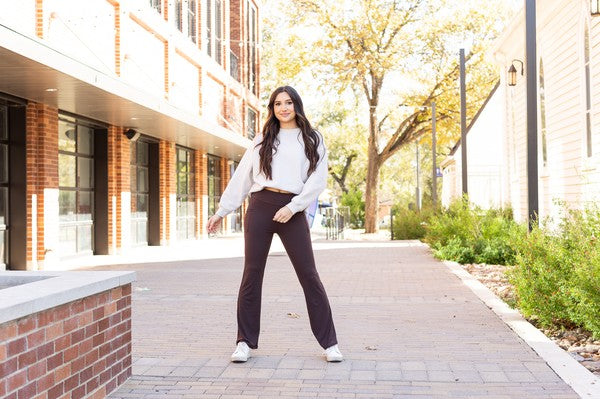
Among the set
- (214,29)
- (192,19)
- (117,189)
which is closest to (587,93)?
(117,189)

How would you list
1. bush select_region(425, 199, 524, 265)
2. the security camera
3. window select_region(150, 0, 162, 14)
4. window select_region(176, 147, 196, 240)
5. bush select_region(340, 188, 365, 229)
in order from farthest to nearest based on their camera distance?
1. bush select_region(340, 188, 365, 229)
2. window select_region(176, 147, 196, 240)
3. window select_region(150, 0, 162, 14)
4. the security camera
5. bush select_region(425, 199, 524, 265)

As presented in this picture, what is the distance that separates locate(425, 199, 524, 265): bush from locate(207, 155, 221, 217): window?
505 inches

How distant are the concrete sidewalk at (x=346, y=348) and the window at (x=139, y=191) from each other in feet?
32.0

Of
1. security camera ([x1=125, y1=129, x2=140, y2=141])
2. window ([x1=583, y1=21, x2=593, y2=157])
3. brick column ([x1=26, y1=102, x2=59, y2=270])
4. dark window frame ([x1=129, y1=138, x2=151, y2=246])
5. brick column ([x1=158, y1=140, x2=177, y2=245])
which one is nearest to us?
window ([x1=583, y1=21, x2=593, y2=157])

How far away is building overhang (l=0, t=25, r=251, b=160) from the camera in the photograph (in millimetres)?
10203

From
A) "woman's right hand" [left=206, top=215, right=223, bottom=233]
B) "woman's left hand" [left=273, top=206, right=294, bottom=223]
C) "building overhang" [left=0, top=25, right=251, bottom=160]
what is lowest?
"woman's right hand" [left=206, top=215, right=223, bottom=233]

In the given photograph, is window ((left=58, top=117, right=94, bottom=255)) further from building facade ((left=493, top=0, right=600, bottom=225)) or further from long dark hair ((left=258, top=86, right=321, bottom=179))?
long dark hair ((left=258, top=86, right=321, bottom=179))

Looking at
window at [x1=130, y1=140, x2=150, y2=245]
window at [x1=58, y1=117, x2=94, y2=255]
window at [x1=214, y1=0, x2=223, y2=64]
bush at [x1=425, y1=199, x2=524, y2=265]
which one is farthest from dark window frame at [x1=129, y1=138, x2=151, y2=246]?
bush at [x1=425, y1=199, x2=524, y2=265]

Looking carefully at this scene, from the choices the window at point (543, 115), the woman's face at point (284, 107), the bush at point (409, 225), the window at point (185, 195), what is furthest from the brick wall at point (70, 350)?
the bush at point (409, 225)

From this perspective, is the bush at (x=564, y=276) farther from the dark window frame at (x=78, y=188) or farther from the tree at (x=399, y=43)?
the tree at (x=399, y=43)

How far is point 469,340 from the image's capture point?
6445mm

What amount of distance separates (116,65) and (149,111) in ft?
10.1

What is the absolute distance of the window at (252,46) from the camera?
3356cm

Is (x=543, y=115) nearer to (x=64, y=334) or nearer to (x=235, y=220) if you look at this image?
(x=64, y=334)
